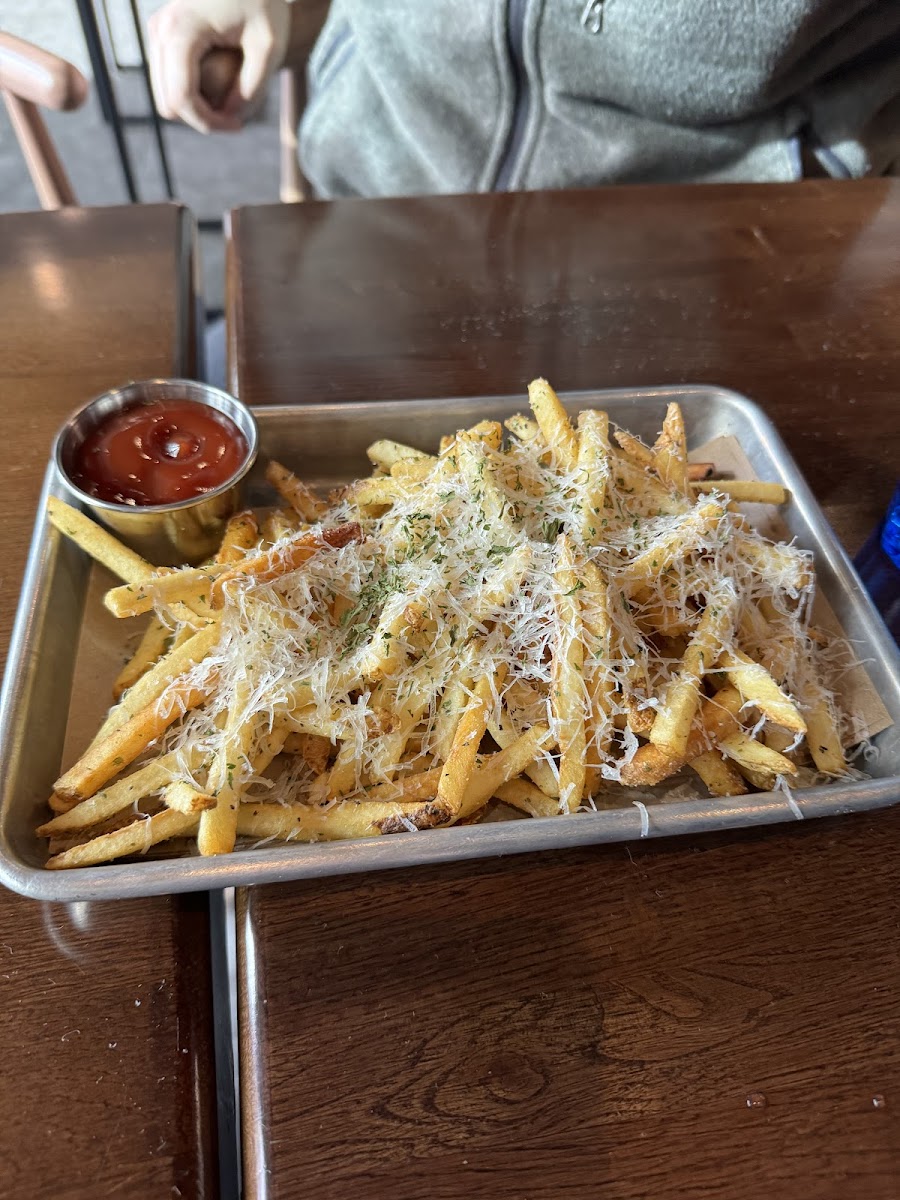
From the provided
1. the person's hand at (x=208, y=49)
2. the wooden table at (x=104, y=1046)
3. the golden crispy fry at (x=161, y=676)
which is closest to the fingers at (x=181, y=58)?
the person's hand at (x=208, y=49)

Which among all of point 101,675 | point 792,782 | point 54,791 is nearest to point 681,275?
point 792,782

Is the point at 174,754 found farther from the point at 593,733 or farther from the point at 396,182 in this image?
the point at 396,182

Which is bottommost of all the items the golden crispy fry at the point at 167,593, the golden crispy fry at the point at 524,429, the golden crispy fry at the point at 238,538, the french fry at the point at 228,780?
the french fry at the point at 228,780

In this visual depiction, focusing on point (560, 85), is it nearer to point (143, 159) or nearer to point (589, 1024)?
point (589, 1024)

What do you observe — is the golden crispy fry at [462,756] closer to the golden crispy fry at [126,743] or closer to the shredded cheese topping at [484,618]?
the shredded cheese topping at [484,618]

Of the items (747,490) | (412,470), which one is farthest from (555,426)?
(747,490)

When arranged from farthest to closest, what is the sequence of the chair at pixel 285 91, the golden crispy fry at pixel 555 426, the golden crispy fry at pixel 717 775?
the chair at pixel 285 91, the golden crispy fry at pixel 555 426, the golden crispy fry at pixel 717 775
